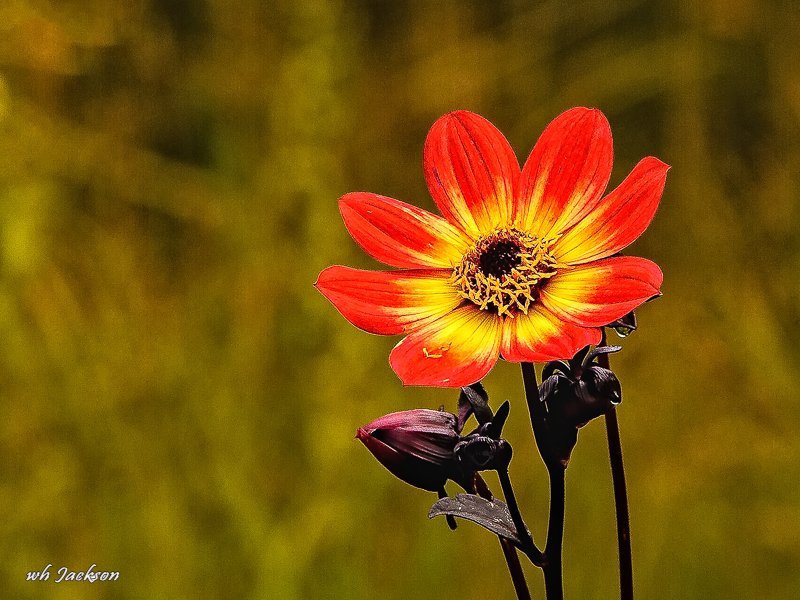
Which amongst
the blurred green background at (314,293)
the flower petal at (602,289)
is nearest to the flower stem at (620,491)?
the flower petal at (602,289)

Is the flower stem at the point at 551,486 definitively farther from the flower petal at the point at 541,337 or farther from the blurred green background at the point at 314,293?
the blurred green background at the point at 314,293

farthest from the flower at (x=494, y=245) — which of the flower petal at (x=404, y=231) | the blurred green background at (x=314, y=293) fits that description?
the blurred green background at (x=314, y=293)

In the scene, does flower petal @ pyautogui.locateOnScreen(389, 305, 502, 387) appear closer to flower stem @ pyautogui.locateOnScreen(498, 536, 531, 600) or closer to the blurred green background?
flower stem @ pyautogui.locateOnScreen(498, 536, 531, 600)

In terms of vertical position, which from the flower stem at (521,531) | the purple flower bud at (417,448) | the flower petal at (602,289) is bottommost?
the flower stem at (521,531)

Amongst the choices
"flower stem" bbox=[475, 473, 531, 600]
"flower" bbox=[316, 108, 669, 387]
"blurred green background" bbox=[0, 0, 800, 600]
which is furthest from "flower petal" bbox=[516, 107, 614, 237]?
"blurred green background" bbox=[0, 0, 800, 600]

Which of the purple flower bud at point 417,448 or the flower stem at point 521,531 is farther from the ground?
the purple flower bud at point 417,448

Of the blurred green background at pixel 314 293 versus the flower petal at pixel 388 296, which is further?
the blurred green background at pixel 314 293

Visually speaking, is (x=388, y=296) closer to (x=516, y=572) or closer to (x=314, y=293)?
(x=516, y=572)
